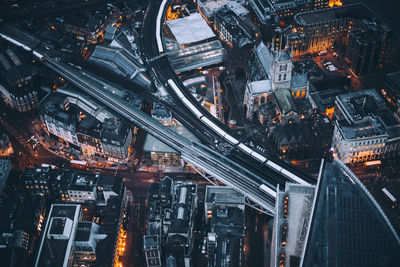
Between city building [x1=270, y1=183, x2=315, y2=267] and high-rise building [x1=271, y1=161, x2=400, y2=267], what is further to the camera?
city building [x1=270, y1=183, x2=315, y2=267]

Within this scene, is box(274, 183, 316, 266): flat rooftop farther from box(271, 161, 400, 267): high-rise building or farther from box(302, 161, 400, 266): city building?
box(302, 161, 400, 266): city building

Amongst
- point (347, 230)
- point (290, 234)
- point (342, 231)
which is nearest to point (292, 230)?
point (290, 234)

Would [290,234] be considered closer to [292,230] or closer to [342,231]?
[292,230]

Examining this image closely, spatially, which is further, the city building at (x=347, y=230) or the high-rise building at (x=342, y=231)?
the high-rise building at (x=342, y=231)

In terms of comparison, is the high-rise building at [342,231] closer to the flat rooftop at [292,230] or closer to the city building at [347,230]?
the city building at [347,230]

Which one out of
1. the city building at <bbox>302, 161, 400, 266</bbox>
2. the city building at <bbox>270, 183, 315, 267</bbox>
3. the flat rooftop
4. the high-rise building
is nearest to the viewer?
the city building at <bbox>302, 161, 400, 266</bbox>

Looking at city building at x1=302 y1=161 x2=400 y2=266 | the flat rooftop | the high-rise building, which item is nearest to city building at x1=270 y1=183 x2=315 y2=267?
the flat rooftop

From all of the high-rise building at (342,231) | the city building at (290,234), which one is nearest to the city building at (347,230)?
the high-rise building at (342,231)

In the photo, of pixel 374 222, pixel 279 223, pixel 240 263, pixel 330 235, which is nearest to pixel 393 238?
pixel 374 222
